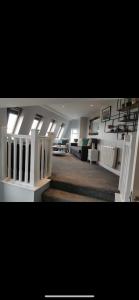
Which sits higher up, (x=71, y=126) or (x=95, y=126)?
(x=71, y=126)

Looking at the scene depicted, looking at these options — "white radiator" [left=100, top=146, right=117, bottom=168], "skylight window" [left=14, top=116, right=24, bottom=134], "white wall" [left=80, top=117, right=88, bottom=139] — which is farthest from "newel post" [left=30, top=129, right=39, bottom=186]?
"white wall" [left=80, top=117, right=88, bottom=139]

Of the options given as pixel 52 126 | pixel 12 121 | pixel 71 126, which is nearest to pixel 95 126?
pixel 52 126

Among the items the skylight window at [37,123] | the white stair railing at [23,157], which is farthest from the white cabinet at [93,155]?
the skylight window at [37,123]

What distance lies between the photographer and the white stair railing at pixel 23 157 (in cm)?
246

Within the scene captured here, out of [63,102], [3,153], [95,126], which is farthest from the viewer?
[95,126]

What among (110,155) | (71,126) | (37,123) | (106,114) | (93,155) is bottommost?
(93,155)

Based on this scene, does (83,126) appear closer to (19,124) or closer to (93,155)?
(93,155)

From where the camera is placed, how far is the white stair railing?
246 centimetres

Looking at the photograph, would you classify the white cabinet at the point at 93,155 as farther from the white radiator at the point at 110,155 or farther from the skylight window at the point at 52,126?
the skylight window at the point at 52,126

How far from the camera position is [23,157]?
272 centimetres

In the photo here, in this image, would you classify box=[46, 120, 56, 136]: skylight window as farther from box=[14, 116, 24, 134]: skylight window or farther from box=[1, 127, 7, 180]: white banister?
box=[1, 127, 7, 180]: white banister
